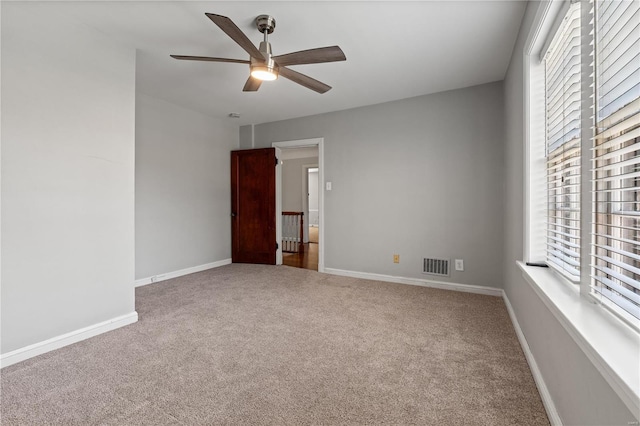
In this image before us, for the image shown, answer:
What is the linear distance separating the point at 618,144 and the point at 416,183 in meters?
2.80

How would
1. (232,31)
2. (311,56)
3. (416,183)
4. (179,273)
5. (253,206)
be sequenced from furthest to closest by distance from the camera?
(253,206), (179,273), (416,183), (311,56), (232,31)

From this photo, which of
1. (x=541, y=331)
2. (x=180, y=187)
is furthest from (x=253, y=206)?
(x=541, y=331)

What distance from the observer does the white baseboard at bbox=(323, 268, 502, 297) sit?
137 inches

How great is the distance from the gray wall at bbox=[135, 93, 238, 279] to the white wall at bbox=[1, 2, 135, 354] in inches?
54.6

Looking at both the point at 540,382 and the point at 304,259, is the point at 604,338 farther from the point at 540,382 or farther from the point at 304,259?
the point at 304,259

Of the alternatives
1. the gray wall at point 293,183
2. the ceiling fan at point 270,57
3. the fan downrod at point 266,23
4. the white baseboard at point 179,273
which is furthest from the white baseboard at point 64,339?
the gray wall at point 293,183

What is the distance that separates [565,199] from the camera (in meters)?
1.79

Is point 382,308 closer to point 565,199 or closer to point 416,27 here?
point 565,199

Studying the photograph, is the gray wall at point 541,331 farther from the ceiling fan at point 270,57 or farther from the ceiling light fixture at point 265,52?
the ceiling light fixture at point 265,52

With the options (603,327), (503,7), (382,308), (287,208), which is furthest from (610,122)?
(287,208)

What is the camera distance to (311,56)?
221cm

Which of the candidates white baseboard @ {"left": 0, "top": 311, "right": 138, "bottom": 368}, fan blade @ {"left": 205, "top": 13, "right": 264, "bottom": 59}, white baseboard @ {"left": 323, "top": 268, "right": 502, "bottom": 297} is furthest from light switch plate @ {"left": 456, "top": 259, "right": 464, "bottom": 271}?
white baseboard @ {"left": 0, "top": 311, "right": 138, "bottom": 368}

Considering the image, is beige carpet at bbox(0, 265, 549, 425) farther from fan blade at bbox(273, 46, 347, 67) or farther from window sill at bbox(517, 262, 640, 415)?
fan blade at bbox(273, 46, 347, 67)

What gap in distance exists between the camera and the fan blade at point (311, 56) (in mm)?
2123
